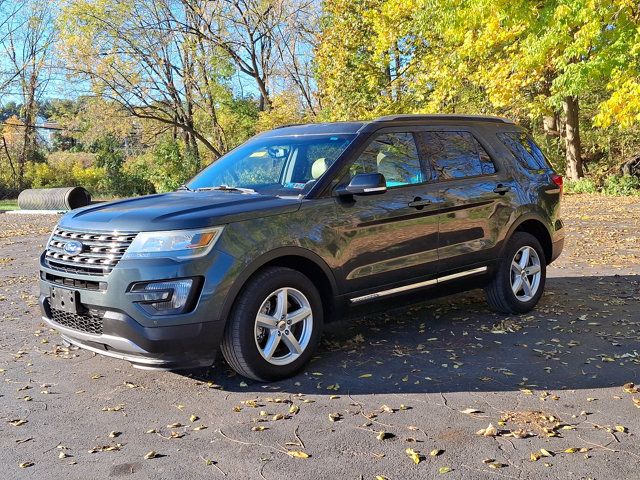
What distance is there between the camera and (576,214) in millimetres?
15383

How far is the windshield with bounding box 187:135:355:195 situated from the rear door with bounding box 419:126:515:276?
0.96 m

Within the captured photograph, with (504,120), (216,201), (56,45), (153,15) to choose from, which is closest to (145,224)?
A: (216,201)

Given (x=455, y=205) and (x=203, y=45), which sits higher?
(x=203, y=45)

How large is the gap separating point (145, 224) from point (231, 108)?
2947 cm

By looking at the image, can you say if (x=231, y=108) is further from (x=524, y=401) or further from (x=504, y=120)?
(x=524, y=401)

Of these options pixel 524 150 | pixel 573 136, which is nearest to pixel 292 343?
pixel 524 150

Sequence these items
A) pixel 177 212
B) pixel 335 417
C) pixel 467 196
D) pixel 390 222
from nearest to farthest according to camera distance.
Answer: pixel 335 417, pixel 177 212, pixel 390 222, pixel 467 196

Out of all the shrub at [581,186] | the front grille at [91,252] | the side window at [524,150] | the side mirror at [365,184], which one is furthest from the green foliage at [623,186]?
the front grille at [91,252]

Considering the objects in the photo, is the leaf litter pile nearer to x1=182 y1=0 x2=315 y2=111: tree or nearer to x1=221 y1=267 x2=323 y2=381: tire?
x1=221 y1=267 x2=323 y2=381: tire

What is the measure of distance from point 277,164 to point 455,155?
1667 millimetres

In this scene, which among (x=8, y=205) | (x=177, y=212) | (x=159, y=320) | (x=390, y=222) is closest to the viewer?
(x=159, y=320)

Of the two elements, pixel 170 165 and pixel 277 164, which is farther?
pixel 170 165

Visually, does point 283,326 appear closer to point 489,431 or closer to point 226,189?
point 226,189

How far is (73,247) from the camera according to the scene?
13.6 feet
